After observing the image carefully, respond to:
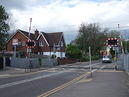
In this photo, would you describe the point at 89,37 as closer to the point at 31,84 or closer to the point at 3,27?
the point at 3,27

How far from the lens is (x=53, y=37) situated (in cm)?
7288

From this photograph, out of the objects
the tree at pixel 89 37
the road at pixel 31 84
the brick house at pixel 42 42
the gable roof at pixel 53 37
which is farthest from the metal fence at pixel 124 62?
the tree at pixel 89 37

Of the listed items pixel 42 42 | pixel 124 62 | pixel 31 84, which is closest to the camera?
pixel 31 84

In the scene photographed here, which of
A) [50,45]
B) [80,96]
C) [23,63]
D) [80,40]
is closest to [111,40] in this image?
[23,63]

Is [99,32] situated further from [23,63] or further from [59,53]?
[23,63]

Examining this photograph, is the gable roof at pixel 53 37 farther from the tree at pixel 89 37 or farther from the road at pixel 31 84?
the road at pixel 31 84

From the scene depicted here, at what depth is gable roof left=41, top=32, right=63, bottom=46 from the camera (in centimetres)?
7094

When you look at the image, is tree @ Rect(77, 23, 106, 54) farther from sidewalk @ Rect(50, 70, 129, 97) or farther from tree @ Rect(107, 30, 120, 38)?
sidewalk @ Rect(50, 70, 129, 97)

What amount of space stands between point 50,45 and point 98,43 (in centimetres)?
2957

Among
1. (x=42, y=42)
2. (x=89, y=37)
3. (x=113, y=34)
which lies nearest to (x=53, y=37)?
(x=42, y=42)

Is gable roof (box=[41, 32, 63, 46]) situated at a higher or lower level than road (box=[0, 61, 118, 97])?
higher

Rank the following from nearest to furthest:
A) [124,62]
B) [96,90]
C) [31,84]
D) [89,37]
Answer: [96,90] < [31,84] < [124,62] < [89,37]

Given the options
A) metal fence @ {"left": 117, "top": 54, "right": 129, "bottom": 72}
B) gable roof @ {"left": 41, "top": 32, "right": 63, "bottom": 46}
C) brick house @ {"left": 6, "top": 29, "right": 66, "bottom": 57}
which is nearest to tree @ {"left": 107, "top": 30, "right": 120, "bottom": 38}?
gable roof @ {"left": 41, "top": 32, "right": 63, "bottom": 46}

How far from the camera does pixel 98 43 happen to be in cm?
9562
